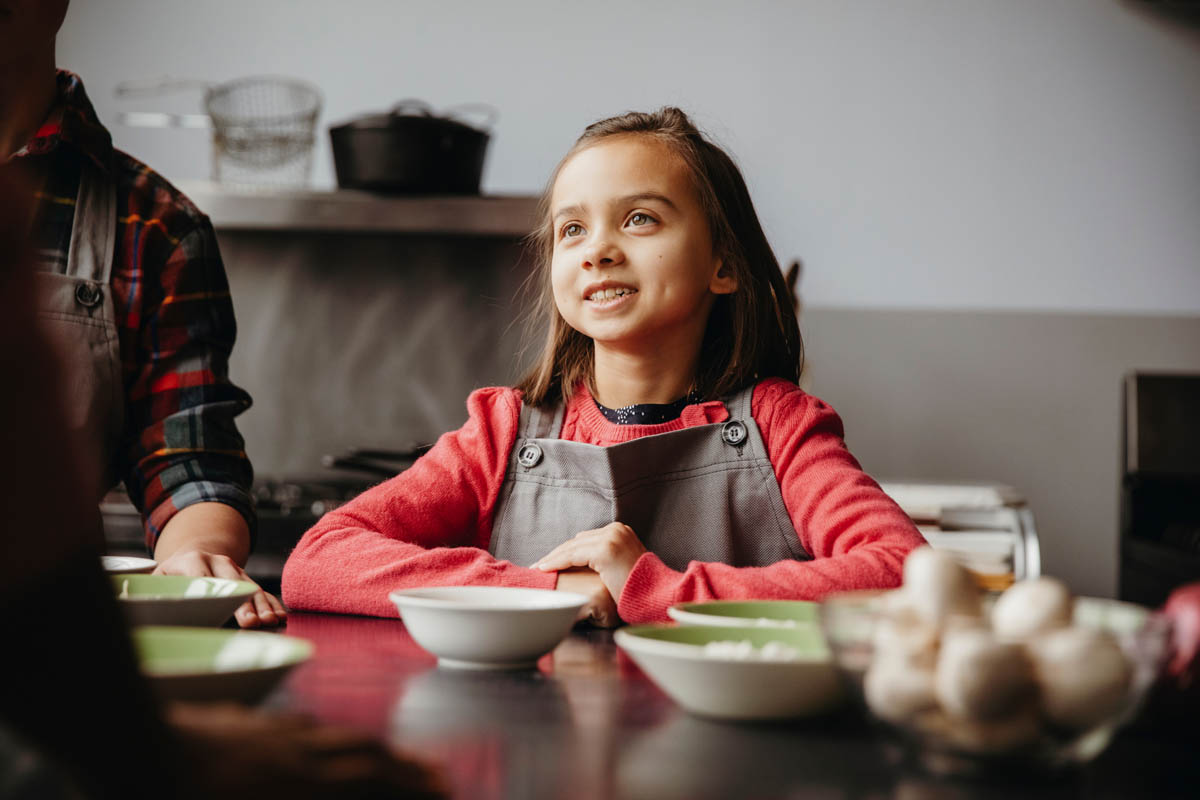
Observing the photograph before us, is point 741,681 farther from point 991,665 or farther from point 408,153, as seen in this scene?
point 408,153

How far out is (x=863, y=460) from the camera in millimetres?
2695

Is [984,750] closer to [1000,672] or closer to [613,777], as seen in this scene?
[1000,672]

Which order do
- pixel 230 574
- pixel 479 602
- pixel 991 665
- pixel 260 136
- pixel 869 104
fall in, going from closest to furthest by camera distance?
pixel 991 665, pixel 479 602, pixel 230 574, pixel 260 136, pixel 869 104

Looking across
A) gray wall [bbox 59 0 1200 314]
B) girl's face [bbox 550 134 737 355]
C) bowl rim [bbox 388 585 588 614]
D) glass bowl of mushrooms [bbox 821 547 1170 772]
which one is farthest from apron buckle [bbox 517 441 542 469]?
gray wall [bbox 59 0 1200 314]

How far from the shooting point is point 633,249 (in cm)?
132

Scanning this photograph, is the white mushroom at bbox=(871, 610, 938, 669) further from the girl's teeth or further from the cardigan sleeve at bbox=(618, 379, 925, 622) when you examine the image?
the girl's teeth

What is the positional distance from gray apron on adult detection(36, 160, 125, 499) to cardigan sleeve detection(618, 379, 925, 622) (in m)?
0.73

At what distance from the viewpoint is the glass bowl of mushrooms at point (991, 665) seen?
433 mm

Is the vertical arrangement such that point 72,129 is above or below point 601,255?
above

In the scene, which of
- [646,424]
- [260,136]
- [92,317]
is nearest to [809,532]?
[646,424]

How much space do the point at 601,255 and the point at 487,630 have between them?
0.69m

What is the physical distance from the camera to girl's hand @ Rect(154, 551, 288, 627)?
91 centimetres

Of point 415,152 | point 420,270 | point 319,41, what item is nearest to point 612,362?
point 415,152

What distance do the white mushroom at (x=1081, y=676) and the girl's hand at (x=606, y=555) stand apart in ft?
1.82
